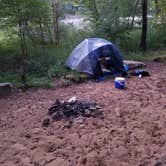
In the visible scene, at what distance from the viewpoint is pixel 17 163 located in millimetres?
3141

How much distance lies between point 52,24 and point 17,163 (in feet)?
21.4

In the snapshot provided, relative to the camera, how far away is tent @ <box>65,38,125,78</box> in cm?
640

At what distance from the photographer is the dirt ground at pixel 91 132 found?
318cm

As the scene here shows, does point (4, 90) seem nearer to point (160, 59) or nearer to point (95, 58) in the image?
point (95, 58)

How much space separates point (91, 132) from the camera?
379cm

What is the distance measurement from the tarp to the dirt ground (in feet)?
3.27

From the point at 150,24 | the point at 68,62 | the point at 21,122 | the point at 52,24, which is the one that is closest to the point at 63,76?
the point at 68,62

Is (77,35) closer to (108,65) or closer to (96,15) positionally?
(96,15)

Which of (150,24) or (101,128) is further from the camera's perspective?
(150,24)

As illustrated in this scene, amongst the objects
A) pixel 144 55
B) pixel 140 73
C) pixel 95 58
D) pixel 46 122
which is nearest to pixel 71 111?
pixel 46 122

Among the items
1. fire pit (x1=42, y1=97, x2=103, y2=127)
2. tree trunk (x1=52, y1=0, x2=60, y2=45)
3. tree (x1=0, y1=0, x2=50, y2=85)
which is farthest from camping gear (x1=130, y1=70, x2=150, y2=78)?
tree trunk (x1=52, y1=0, x2=60, y2=45)

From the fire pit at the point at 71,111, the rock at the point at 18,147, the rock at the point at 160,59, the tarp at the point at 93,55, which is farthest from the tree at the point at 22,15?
the rock at the point at 160,59

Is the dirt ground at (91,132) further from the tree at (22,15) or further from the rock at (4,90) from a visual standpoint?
the tree at (22,15)

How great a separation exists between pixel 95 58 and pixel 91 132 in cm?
289
